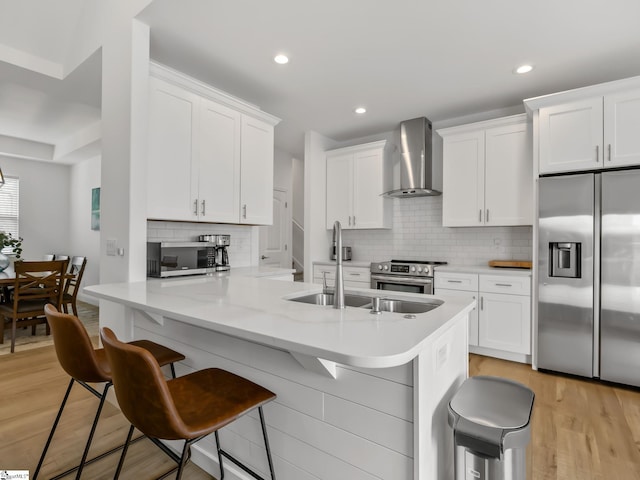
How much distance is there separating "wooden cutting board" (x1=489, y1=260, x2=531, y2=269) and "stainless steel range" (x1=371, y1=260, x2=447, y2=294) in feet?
1.88

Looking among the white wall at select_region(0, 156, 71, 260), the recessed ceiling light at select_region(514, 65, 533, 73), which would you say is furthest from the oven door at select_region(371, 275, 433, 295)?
the white wall at select_region(0, 156, 71, 260)

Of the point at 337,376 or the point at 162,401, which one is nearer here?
the point at 162,401

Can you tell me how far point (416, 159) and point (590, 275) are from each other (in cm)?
218

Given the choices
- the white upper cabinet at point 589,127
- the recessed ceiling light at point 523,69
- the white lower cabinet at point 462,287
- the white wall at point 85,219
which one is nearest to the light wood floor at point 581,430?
the white lower cabinet at point 462,287

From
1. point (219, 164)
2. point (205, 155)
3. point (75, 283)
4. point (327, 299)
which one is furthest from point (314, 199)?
point (75, 283)

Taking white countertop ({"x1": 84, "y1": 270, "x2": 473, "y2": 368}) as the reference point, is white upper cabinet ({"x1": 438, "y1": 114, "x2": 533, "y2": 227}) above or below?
above

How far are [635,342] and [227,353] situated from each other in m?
3.20

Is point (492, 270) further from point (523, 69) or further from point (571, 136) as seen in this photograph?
point (523, 69)

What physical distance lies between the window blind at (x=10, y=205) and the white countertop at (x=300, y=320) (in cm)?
579

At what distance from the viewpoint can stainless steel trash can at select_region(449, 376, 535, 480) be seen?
1.10 metres

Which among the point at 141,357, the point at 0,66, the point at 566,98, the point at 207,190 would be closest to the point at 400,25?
the point at 566,98

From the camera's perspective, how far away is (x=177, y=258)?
2.84 m

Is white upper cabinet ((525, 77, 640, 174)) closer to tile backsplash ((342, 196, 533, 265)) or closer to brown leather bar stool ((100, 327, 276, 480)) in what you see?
tile backsplash ((342, 196, 533, 265))

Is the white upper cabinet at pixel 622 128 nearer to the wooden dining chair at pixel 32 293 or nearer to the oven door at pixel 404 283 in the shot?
the oven door at pixel 404 283
